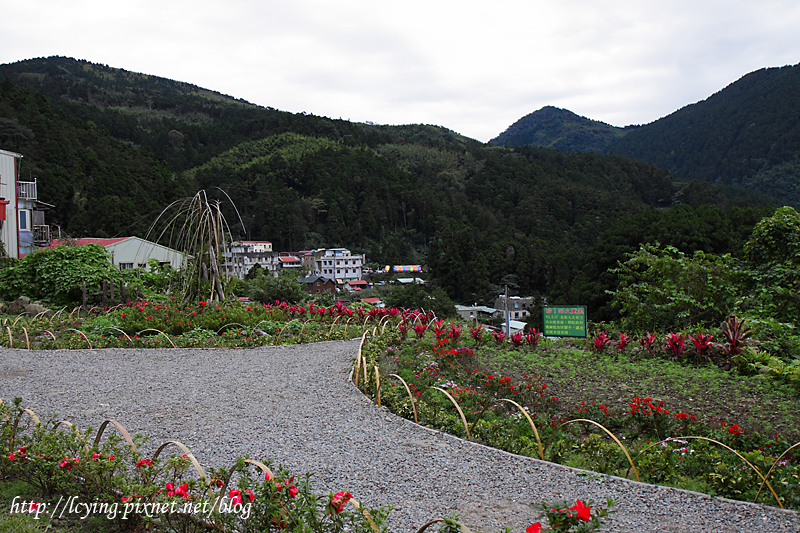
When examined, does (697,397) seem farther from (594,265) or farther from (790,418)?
(594,265)

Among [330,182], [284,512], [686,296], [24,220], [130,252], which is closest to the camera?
[284,512]

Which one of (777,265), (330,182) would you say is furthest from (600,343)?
(330,182)

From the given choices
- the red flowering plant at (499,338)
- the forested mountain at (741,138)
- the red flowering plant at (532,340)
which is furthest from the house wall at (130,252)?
the forested mountain at (741,138)

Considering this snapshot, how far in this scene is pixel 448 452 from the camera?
3.82m

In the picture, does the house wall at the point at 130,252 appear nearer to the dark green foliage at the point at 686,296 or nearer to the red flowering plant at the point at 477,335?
the red flowering plant at the point at 477,335

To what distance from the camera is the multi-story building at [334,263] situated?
6200 centimetres

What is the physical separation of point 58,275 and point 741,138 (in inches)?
4904

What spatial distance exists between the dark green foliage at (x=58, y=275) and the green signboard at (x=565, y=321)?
9983 millimetres

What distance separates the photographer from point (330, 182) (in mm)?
80125

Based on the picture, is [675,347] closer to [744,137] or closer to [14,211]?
[14,211]

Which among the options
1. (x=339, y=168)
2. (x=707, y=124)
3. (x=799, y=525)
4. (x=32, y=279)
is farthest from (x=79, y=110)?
(x=707, y=124)

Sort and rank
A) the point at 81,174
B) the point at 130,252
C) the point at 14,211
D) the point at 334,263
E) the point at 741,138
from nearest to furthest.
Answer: the point at 14,211
the point at 130,252
the point at 81,174
the point at 334,263
the point at 741,138

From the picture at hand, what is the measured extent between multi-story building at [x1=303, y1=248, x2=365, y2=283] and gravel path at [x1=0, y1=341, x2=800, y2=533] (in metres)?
54.7

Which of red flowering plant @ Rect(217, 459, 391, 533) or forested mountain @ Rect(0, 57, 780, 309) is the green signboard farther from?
forested mountain @ Rect(0, 57, 780, 309)
